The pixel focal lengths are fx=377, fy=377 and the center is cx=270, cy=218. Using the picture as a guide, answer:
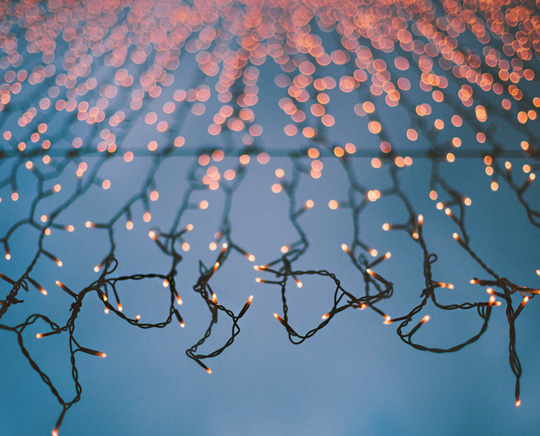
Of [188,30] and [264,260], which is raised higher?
[188,30]

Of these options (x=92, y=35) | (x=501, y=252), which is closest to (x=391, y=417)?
(x=501, y=252)

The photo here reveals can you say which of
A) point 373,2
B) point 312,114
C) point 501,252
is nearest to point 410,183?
point 501,252

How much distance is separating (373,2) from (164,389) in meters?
1.71

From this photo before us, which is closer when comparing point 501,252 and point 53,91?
point 53,91

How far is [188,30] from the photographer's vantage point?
1.41m

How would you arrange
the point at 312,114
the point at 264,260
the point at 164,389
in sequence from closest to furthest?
the point at 312,114
the point at 264,260
the point at 164,389

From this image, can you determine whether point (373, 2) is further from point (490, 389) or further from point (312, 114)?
point (490, 389)

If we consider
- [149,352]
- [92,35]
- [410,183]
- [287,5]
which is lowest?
[149,352]

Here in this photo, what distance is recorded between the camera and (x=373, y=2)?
149cm

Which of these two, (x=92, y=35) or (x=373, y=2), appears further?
(x=373, y=2)

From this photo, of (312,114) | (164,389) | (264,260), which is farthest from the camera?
(164,389)

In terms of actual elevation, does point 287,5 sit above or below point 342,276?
above

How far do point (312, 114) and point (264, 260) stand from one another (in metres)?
0.52

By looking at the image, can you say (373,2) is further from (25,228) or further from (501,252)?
(25,228)
